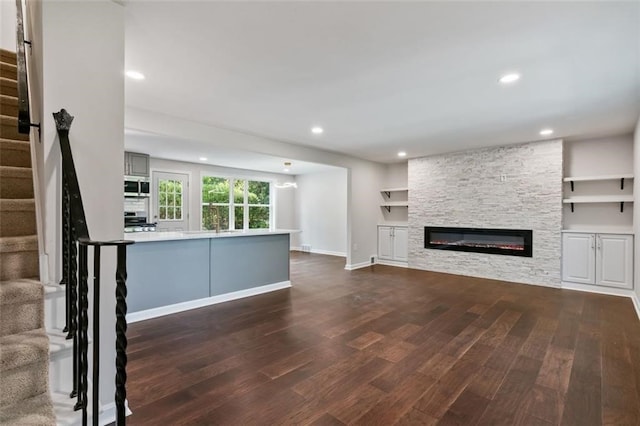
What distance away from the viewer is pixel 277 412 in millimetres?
1967

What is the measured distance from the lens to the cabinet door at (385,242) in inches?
293

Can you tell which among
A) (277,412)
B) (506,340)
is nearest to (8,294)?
(277,412)

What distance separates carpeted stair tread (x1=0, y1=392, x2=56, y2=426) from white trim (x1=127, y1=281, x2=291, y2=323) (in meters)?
2.47

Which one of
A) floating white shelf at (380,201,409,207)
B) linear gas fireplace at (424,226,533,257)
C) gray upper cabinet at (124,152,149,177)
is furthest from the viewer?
Result: floating white shelf at (380,201,409,207)

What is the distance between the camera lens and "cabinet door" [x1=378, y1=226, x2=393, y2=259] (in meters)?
7.43

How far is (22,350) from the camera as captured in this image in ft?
4.27

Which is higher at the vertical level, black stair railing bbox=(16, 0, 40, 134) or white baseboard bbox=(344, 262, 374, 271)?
black stair railing bbox=(16, 0, 40, 134)

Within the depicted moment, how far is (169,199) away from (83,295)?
6.67 meters

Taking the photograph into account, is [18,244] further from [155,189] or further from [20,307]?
[155,189]

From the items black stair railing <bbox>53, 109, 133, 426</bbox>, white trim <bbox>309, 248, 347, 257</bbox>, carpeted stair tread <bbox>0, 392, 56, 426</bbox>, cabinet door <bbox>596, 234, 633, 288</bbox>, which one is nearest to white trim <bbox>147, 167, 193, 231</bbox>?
white trim <bbox>309, 248, 347, 257</bbox>

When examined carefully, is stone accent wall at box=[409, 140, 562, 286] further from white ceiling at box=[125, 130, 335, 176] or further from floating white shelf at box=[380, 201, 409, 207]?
white ceiling at box=[125, 130, 335, 176]

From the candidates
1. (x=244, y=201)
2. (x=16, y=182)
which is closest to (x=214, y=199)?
(x=244, y=201)

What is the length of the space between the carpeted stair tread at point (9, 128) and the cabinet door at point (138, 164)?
4.19 meters

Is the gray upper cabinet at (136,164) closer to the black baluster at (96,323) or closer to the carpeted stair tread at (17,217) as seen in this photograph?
the carpeted stair tread at (17,217)
